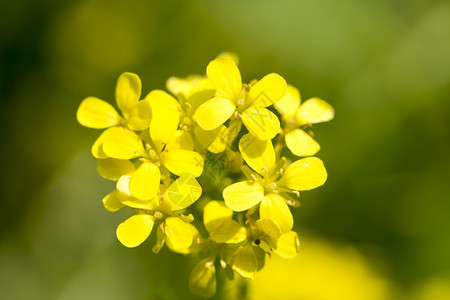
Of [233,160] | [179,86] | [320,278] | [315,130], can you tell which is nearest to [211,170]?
[233,160]

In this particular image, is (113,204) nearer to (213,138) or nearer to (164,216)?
(164,216)

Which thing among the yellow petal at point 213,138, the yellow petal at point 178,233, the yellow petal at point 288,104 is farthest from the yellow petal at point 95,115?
the yellow petal at point 288,104

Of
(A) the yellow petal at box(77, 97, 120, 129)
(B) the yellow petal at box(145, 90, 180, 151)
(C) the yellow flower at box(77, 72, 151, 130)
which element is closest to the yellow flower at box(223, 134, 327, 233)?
(B) the yellow petal at box(145, 90, 180, 151)

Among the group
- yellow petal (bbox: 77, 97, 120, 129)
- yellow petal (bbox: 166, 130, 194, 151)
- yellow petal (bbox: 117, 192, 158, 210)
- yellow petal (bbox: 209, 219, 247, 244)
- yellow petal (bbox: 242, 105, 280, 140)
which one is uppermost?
yellow petal (bbox: 242, 105, 280, 140)

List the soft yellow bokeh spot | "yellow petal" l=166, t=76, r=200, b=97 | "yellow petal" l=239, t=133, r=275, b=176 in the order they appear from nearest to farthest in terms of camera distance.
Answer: "yellow petal" l=239, t=133, r=275, b=176 → "yellow petal" l=166, t=76, r=200, b=97 → the soft yellow bokeh spot

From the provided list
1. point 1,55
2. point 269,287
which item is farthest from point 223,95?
point 1,55

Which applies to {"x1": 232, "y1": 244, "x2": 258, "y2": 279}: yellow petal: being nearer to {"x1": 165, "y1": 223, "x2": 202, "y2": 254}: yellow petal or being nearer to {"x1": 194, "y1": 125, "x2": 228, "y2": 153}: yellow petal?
{"x1": 165, "y1": 223, "x2": 202, "y2": 254}: yellow petal
